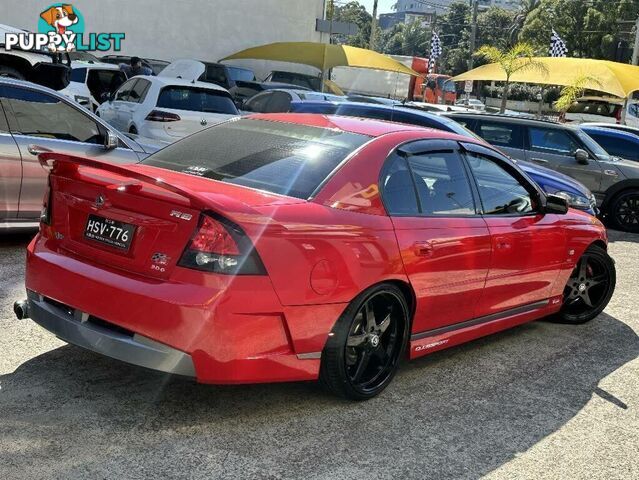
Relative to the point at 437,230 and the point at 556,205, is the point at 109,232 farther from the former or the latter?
the point at 556,205

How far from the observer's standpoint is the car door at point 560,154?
12.1 meters

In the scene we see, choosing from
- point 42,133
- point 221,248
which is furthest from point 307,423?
point 42,133

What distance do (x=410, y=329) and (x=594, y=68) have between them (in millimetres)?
20264

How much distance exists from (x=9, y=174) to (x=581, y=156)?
854 cm

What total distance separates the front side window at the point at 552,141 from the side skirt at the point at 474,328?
6.79 metres

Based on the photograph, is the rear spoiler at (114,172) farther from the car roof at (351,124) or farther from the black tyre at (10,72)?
the black tyre at (10,72)

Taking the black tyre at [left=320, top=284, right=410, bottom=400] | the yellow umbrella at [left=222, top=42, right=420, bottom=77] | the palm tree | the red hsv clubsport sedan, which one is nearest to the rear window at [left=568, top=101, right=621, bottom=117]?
the palm tree

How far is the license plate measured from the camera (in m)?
3.64

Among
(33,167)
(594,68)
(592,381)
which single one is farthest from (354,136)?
(594,68)

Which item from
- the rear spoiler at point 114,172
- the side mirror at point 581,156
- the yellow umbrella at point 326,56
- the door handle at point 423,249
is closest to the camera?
the rear spoiler at point 114,172

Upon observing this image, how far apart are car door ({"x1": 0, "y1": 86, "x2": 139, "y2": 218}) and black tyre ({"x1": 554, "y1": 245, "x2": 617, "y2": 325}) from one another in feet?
13.6

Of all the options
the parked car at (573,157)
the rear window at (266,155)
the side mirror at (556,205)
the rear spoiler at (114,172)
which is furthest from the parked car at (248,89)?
the rear spoiler at (114,172)

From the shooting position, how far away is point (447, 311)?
4.62 m

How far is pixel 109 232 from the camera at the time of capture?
372 centimetres
